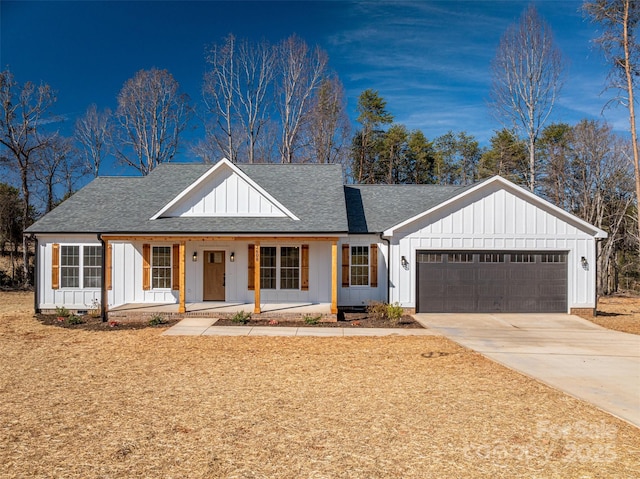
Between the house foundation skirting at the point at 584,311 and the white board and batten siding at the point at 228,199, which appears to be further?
the house foundation skirting at the point at 584,311

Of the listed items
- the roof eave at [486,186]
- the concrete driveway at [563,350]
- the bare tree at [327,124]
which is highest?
the bare tree at [327,124]

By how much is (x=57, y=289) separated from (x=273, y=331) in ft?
28.8

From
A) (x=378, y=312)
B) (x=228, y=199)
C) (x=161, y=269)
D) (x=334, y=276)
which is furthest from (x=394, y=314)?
(x=161, y=269)

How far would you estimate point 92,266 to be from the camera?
16.0 meters

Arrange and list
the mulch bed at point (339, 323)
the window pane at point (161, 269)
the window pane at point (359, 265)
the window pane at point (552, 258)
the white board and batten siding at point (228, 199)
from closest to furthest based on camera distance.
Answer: the mulch bed at point (339, 323)
the white board and batten siding at point (228, 199)
the window pane at point (552, 258)
the window pane at point (161, 269)
the window pane at point (359, 265)

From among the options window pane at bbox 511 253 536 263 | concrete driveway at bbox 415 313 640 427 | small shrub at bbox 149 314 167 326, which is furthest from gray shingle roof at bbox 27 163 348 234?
window pane at bbox 511 253 536 263

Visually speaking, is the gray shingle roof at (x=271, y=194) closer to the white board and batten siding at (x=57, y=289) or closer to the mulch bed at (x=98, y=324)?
the white board and batten siding at (x=57, y=289)

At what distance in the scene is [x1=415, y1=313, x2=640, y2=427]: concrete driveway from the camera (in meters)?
7.29

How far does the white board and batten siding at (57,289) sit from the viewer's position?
15836 millimetres

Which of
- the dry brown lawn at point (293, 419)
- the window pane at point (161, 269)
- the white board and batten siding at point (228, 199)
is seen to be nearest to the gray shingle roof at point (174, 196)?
the white board and batten siding at point (228, 199)

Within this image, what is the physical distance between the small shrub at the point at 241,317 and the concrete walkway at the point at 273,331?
0.58 meters

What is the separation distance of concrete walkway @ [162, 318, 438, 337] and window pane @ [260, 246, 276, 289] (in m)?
3.23

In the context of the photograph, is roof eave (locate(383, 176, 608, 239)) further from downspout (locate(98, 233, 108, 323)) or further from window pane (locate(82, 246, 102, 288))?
window pane (locate(82, 246, 102, 288))

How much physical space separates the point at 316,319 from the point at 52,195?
29.2 metres
